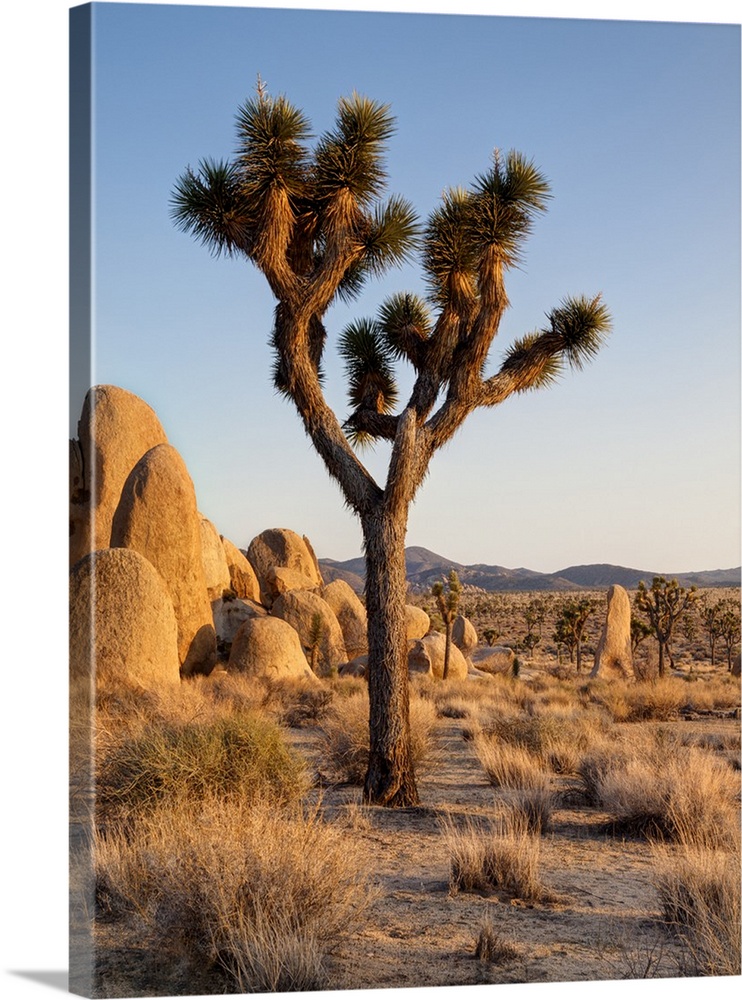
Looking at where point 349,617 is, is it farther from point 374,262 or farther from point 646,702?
point 374,262

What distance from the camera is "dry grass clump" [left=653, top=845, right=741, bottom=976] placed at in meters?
6.00

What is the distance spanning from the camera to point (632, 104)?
821 cm

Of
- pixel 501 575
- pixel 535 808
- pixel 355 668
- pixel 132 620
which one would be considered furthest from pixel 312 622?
pixel 501 575

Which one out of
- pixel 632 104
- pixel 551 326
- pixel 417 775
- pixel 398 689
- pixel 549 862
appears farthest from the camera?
pixel 417 775

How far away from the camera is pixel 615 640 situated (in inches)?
1089

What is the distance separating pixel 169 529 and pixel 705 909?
13.2 meters

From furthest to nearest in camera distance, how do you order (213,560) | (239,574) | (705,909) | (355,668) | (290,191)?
(239,574), (355,668), (213,560), (290,191), (705,909)

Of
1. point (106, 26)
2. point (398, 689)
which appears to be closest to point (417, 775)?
point (398, 689)

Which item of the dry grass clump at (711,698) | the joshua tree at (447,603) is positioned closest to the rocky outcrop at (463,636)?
the joshua tree at (447,603)

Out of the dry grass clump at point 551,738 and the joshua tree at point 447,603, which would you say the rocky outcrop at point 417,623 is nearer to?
the joshua tree at point 447,603

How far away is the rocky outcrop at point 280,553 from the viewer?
29.4 meters

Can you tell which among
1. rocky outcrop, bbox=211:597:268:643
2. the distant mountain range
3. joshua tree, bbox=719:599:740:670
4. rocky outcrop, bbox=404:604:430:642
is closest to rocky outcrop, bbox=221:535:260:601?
rocky outcrop, bbox=211:597:268:643
